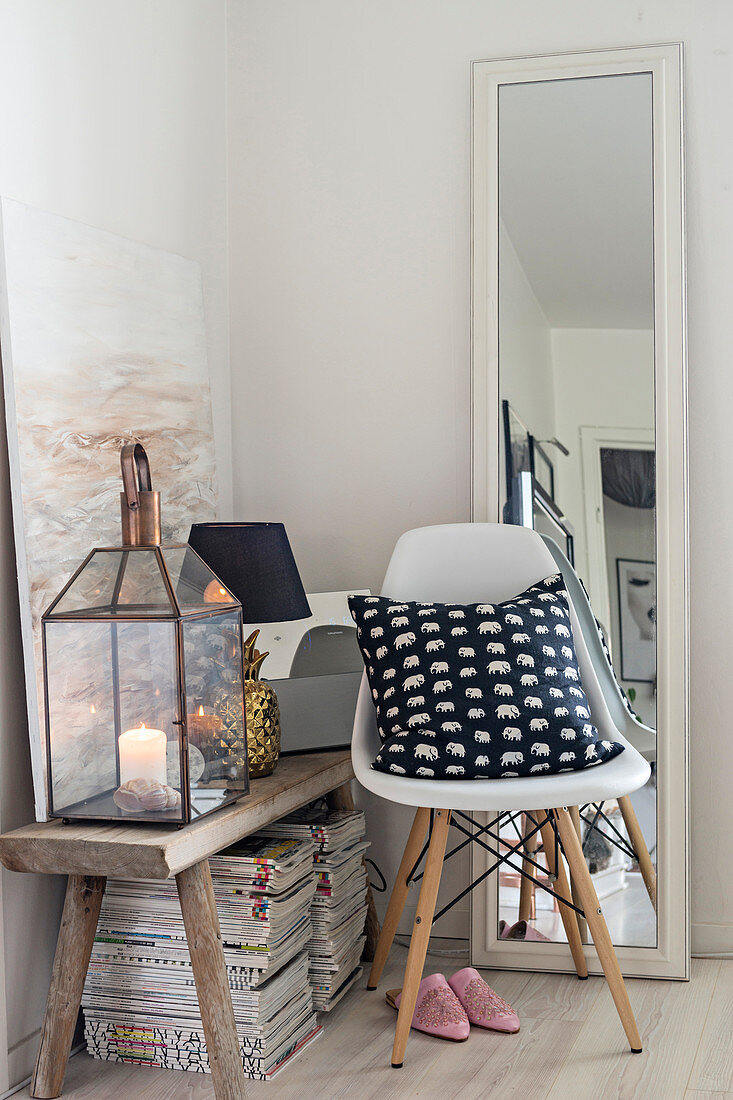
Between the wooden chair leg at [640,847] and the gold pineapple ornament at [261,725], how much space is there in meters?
0.78

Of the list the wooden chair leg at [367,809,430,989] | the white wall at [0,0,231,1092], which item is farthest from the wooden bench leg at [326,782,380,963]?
the white wall at [0,0,231,1092]

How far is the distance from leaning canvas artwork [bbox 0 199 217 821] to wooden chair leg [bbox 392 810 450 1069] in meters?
0.65

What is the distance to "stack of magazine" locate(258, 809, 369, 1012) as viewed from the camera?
201cm

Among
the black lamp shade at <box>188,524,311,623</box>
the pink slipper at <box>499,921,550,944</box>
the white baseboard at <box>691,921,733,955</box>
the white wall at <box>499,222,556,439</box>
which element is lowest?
the white baseboard at <box>691,921,733,955</box>

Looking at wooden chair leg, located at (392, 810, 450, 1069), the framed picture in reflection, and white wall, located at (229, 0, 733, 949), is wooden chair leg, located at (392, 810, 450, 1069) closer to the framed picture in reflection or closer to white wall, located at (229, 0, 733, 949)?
the framed picture in reflection

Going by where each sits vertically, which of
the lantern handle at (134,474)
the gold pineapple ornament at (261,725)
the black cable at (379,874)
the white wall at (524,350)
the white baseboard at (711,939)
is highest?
the white wall at (524,350)

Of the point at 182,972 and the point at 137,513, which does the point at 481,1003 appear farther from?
the point at 137,513

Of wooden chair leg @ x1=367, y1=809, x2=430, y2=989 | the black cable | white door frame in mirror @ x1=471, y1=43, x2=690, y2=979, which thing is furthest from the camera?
the black cable

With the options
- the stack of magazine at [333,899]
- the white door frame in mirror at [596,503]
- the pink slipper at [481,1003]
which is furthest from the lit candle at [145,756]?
the white door frame in mirror at [596,503]

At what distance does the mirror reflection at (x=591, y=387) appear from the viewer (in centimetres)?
226

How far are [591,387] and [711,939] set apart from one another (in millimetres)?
1244

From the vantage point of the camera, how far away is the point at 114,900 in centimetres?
184

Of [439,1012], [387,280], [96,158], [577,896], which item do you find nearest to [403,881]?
[439,1012]

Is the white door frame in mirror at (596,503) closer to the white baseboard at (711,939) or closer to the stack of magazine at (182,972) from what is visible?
the white baseboard at (711,939)
